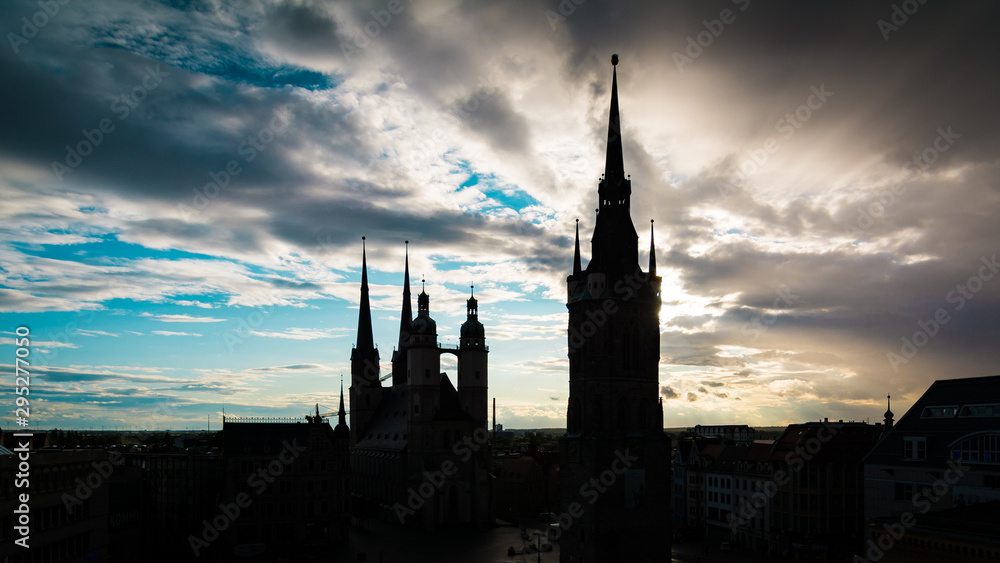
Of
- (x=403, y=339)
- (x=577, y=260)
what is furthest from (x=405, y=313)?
(x=577, y=260)

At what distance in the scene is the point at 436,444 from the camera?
3789 inches

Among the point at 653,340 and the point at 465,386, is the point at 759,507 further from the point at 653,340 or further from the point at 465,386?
the point at 465,386

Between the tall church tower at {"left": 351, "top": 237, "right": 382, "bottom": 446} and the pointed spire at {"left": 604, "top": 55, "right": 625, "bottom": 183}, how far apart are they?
6767 cm

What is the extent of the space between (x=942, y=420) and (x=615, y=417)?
2540cm

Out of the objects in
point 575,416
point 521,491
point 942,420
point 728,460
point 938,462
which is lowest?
point 521,491

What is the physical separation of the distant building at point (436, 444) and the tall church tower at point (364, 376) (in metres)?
14.4

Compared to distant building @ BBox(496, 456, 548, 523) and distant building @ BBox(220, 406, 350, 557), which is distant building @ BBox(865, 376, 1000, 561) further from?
distant building @ BBox(496, 456, 548, 523)

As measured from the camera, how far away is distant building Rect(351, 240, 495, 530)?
309 feet

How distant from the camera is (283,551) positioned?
7731 centimetres

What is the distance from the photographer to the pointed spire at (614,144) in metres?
69.6

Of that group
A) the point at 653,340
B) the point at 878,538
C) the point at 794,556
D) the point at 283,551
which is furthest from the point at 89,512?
the point at 794,556

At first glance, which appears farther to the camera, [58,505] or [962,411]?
[962,411]

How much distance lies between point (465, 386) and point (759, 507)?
41.2 m

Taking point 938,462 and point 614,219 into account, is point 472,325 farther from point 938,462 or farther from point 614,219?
point 938,462
